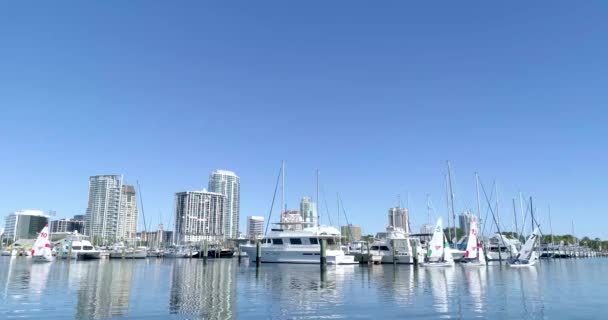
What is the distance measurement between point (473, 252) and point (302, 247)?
3104 cm

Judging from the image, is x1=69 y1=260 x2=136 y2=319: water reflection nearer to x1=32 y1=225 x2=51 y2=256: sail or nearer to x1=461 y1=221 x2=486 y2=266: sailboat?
x1=461 y1=221 x2=486 y2=266: sailboat

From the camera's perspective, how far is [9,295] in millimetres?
32531

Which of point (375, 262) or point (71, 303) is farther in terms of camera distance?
point (375, 262)

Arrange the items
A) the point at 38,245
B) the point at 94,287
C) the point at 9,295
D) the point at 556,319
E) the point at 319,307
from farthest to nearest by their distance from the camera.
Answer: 1. the point at 38,245
2. the point at 94,287
3. the point at 9,295
4. the point at 319,307
5. the point at 556,319

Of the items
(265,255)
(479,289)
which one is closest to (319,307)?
(479,289)

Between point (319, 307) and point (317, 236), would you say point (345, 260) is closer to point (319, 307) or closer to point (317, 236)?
point (317, 236)

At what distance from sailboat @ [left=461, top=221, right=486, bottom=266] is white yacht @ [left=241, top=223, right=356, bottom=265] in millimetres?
20767

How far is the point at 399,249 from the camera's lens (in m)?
85.8

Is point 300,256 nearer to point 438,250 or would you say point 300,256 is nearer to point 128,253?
point 438,250

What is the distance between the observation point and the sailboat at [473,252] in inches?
3209

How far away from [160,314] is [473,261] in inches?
2824

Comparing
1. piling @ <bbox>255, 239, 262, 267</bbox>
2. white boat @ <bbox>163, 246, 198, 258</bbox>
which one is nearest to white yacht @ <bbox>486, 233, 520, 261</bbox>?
piling @ <bbox>255, 239, 262, 267</bbox>

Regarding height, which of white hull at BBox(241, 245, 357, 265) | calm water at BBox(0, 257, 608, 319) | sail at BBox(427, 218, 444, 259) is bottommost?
calm water at BBox(0, 257, 608, 319)

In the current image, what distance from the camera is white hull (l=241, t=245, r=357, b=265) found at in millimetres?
77625
